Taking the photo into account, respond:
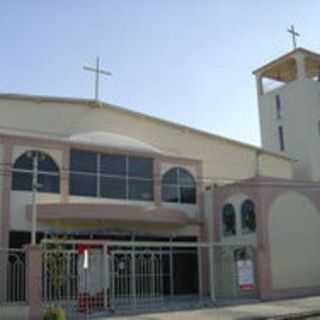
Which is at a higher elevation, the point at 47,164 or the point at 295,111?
the point at 295,111

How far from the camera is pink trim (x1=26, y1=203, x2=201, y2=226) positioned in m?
22.9

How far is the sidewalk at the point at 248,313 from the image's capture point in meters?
17.8

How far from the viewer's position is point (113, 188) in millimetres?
25453

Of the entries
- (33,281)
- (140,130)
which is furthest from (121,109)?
(33,281)

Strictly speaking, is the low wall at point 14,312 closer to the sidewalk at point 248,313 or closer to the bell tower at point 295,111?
the sidewalk at point 248,313

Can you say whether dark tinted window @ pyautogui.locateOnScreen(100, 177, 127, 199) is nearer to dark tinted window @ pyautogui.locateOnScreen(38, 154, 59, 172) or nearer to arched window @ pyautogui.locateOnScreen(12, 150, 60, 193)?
arched window @ pyautogui.locateOnScreen(12, 150, 60, 193)

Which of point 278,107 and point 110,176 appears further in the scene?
point 278,107

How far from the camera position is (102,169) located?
25.3 m

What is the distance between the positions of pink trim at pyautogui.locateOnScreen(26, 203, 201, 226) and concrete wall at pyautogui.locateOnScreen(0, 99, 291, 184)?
409cm

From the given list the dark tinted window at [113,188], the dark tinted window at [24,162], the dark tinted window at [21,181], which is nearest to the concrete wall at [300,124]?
the dark tinted window at [113,188]

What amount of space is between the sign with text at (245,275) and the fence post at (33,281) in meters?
8.58

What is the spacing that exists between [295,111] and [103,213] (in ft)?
55.2

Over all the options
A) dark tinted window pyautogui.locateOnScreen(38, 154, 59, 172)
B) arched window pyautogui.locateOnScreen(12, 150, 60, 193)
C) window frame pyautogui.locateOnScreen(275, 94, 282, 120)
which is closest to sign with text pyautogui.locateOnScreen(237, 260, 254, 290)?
arched window pyautogui.locateOnScreen(12, 150, 60, 193)

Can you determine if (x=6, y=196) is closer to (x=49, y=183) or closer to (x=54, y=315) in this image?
(x=49, y=183)
